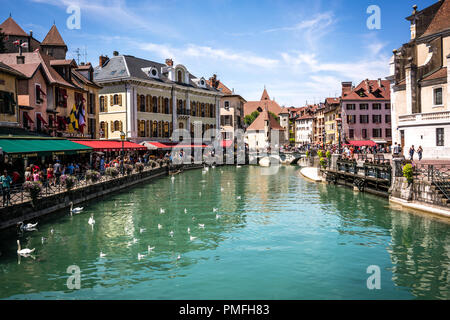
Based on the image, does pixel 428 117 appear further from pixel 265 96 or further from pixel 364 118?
pixel 265 96

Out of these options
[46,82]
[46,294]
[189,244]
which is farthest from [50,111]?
[46,294]

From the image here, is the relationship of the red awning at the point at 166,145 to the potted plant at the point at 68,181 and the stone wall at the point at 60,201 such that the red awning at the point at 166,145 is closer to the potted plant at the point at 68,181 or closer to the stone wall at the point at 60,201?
the stone wall at the point at 60,201

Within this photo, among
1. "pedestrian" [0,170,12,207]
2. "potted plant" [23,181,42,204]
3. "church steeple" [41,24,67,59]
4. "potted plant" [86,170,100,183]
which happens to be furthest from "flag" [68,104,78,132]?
"potted plant" [23,181,42,204]

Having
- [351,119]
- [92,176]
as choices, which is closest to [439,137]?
[92,176]

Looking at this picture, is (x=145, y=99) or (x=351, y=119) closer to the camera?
(x=145, y=99)

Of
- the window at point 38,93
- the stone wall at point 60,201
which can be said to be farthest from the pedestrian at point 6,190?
the window at point 38,93

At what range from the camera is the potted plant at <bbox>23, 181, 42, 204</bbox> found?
1746 cm

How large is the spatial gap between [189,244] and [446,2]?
1455 inches

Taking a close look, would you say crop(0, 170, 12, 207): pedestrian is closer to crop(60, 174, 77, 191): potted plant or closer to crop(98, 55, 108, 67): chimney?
crop(60, 174, 77, 191): potted plant

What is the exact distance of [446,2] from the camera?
3669 centimetres

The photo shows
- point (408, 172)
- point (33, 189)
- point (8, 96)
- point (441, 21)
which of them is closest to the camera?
point (33, 189)

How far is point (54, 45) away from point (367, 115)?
5316cm

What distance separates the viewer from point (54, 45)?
4441 centimetres

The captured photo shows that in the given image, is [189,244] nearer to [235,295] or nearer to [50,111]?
[235,295]
